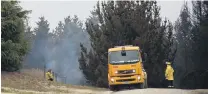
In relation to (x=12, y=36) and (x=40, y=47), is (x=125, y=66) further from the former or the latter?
(x=40, y=47)

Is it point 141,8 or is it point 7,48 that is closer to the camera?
point 7,48

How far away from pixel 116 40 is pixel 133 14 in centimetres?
270

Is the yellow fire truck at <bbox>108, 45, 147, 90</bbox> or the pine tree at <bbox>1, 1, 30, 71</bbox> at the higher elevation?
the pine tree at <bbox>1, 1, 30, 71</bbox>

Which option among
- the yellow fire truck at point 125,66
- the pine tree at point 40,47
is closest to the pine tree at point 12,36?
the yellow fire truck at point 125,66

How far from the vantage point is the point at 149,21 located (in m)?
35.4

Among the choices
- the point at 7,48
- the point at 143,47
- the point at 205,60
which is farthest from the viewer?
the point at 205,60

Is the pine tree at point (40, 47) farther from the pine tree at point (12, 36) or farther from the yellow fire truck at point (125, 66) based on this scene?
the yellow fire truck at point (125, 66)

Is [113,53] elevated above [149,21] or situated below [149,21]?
below

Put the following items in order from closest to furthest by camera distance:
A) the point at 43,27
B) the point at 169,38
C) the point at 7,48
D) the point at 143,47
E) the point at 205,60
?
the point at 7,48 → the point at 143,47 → the point at 169,38 → the point at 205,60 → the point at 43,27

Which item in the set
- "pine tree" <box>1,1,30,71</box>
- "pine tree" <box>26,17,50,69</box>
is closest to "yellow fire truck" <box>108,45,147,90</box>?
"pine tree" <box>1,1,30,71</box>

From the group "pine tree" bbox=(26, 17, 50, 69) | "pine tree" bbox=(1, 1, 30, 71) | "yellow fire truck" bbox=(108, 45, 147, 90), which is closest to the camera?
"yellow fire truck" bbox=(108, 45, 147, 90)

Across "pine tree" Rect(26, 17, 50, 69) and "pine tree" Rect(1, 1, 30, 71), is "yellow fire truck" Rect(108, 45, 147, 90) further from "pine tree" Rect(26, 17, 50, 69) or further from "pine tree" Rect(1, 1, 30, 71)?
"pine tree" Rect(26, 17, 50, 69)

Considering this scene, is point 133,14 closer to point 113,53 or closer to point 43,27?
point 113,53

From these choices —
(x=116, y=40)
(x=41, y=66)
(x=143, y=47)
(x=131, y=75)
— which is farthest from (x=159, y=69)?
(x=41, y=66)
